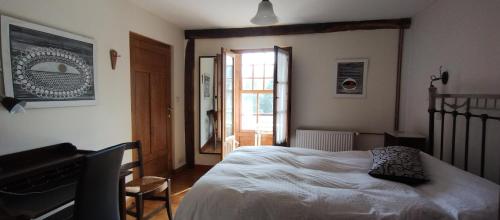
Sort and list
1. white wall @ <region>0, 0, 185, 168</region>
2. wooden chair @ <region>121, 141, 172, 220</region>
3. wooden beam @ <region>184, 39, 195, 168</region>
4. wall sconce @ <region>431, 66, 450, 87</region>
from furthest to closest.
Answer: wooden beam @ <region>184, 39, 195, 168</region>
wall sconce @ <region>431, 66, 450, 87</region>
wooden chair @ <region>121, 141, 172, 220</region>
white wall @ <region>0, 0, 185, 168</region>

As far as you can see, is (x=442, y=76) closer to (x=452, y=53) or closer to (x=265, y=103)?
(x=452, y=53)

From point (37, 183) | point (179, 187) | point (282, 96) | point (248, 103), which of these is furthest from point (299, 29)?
point (37, 183)

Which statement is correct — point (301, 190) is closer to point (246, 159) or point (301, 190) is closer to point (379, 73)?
point (246, 159)

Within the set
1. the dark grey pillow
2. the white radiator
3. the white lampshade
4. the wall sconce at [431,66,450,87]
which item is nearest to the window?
the white radiator

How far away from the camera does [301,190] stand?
5.27 feet

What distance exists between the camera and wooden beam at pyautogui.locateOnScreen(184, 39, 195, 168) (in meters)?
4.04

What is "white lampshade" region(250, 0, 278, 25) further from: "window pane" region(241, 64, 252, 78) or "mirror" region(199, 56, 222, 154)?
"window pane" region(241, 64, 252, 78)

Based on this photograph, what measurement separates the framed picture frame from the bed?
166cm

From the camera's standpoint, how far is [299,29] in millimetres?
3660

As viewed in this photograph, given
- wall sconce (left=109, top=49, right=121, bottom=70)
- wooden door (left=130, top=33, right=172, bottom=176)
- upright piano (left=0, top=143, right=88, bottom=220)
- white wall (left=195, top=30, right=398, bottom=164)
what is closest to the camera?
upright piano (left=0, top=143, right=88, bottom=220)

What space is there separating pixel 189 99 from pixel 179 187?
54.4 inches

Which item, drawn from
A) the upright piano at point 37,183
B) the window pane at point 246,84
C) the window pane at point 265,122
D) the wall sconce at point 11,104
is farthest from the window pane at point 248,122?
the wall sconce at point 11,104

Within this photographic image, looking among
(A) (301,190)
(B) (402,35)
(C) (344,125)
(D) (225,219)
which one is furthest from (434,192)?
(B) (402,35)

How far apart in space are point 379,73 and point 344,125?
0.86 metres
